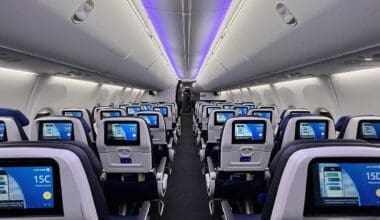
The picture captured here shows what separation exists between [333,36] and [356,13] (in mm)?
997

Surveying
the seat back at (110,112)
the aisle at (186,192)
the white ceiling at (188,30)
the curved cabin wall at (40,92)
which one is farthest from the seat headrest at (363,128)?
the curved cabin wall at (40,92)

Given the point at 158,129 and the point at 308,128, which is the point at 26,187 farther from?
the point at 158,129

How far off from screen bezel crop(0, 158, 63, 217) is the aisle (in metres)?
3.74

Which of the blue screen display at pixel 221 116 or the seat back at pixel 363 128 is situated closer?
the seat back at pixel 363 128

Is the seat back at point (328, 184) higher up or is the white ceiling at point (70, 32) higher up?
the white ceiling at point (70, 32)

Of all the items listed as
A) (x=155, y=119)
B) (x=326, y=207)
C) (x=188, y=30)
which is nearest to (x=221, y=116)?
(x=155, y=119)

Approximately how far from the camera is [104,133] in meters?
4.98

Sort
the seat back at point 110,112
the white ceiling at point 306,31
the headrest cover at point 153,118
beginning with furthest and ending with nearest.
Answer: the seat back at point 110,112
the headrest cover at point 153,118
the white ceiling at point 306,31

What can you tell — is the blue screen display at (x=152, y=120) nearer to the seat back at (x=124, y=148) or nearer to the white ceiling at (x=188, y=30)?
the white ceiling at (x=188, y=30)

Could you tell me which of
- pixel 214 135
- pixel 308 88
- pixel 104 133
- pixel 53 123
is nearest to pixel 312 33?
pixel 104 133

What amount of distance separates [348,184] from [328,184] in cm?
10

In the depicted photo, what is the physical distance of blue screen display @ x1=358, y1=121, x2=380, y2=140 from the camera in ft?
15.3

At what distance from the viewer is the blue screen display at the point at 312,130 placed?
5.25m

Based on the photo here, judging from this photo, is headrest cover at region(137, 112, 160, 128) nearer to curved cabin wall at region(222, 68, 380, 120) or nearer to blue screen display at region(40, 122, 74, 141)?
blue screen display at region(40, 122, 74, 141)
